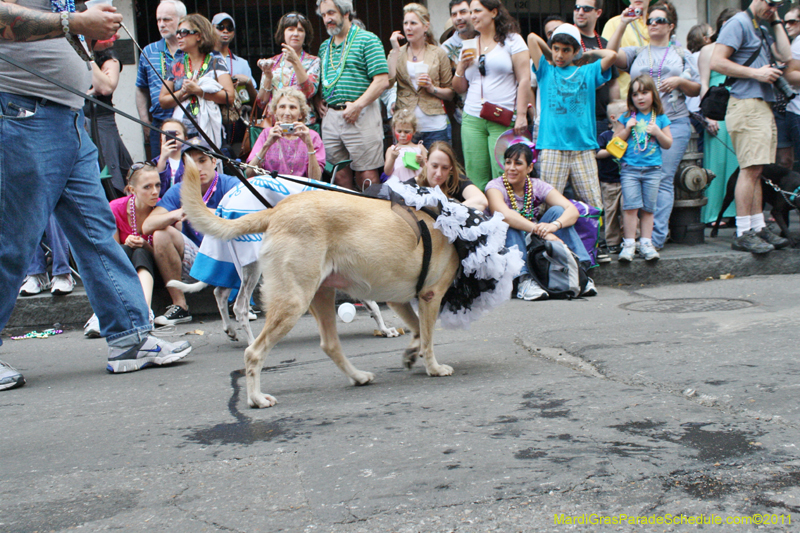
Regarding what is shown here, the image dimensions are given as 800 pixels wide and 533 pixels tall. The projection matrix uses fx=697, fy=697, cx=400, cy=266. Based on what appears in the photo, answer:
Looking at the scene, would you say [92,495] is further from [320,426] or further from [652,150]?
[652,150]

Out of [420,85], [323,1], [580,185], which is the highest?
[323,1]

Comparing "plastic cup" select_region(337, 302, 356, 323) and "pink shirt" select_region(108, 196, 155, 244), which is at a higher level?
"pink shirt" select_region(108, 196, 155, 244)

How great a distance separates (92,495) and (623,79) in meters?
7.17

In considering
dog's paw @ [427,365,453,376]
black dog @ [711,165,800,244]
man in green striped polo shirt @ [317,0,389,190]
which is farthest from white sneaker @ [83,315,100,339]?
black dog @ [711,165,800,244]

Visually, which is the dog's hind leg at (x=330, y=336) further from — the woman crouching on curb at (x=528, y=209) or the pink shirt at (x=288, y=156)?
the woman crouching on curb at (x=528, y=209)

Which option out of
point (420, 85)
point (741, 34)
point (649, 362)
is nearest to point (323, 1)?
point (420, 85)

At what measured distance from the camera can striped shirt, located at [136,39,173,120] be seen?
721 cm

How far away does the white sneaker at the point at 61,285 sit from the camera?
20.3 feet

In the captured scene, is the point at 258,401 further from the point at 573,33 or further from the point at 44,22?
the point at 573,33

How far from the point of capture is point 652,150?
285 inches

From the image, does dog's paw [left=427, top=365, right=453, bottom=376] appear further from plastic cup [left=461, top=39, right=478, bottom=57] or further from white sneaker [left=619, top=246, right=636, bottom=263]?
plastic cup [left=461, top=39, right=478, bottom=57]

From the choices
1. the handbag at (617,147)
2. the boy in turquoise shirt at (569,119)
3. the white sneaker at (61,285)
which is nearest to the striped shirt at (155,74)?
the white sneaker at (61,285)

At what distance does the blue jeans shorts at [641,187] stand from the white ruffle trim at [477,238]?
353 centimetres

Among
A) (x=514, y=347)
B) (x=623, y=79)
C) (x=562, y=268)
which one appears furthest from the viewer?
(x=623, y=79)
